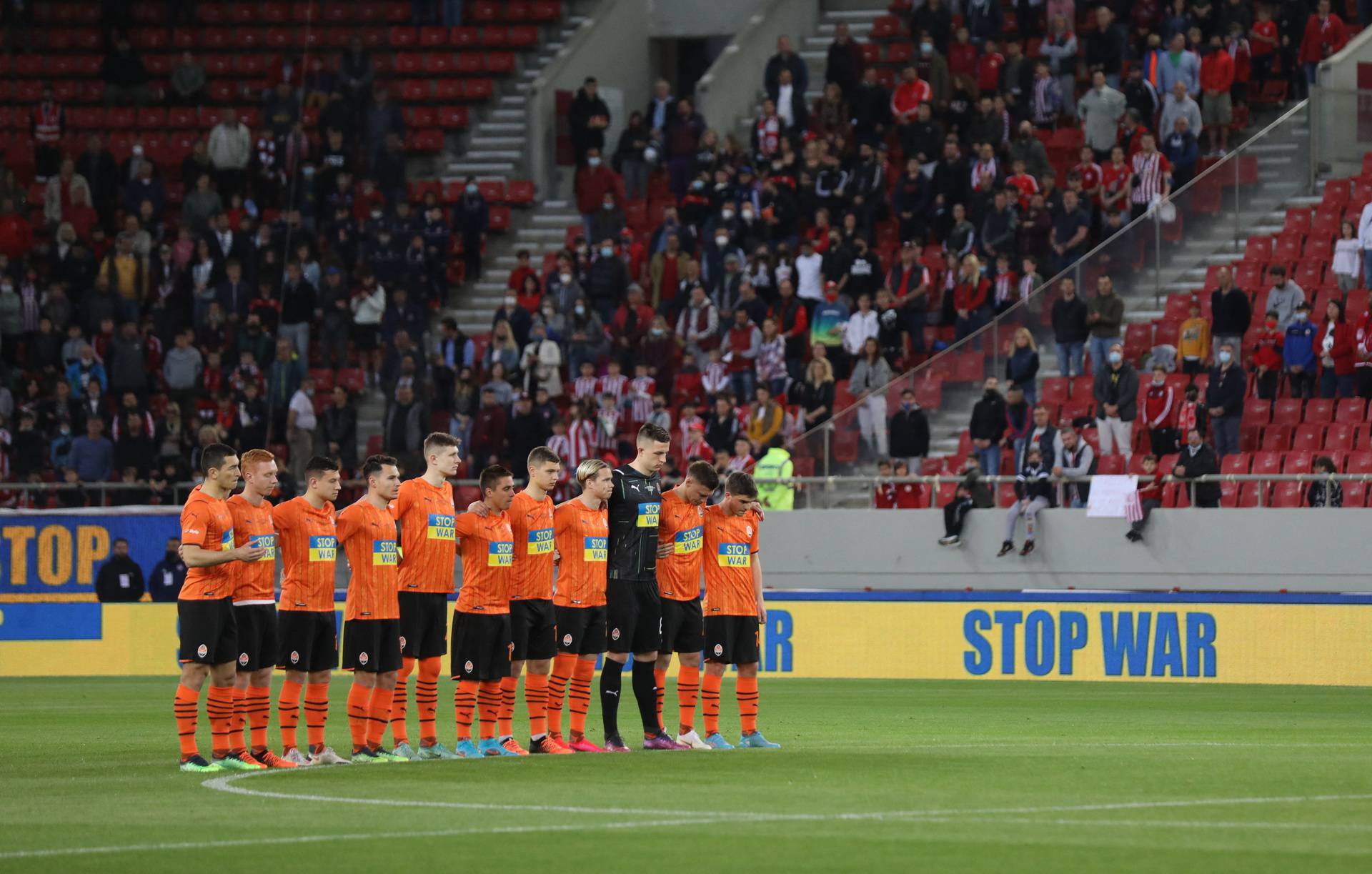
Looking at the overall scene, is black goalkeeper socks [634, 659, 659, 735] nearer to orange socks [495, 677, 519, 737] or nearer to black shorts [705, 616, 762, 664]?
black shorts [705, 616, 762, 664]

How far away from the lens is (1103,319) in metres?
27.2

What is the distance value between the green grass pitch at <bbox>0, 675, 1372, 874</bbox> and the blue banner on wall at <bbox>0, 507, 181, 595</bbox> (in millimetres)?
10071

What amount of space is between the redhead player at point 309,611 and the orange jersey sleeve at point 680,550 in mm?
2363

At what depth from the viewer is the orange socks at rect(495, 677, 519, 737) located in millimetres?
15008

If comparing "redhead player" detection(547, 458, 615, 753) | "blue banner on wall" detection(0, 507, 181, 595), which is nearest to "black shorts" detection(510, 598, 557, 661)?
"redhead player" detection(547, 458, 615, 753)

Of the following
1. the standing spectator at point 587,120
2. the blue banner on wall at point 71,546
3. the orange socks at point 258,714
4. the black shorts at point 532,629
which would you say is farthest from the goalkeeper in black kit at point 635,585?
the standing spectator at point 587,120

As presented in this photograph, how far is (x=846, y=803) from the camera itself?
1147 cm

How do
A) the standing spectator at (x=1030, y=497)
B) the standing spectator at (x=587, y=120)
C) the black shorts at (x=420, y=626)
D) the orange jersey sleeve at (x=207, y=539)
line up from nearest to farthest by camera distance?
the orange jersey sleeve at (x=207, y=539) < the black shorts at (x=420, y=626) < the standing spectator at (x=1030, y=497) < the standing spectator at (x=587, y=120)

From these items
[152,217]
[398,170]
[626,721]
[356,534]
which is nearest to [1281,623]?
[626,721]

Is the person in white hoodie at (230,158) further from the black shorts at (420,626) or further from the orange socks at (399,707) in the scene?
the black shorts at (420,626)

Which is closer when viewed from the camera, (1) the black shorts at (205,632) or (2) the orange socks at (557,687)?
(1) the black shorts at (205,632)

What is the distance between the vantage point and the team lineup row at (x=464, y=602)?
14.1 m

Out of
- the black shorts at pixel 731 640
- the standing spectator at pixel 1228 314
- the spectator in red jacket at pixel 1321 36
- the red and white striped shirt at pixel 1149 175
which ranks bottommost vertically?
the black shorts at pixel 731 640

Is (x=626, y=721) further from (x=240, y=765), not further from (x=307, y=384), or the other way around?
(x=307, y=384)
